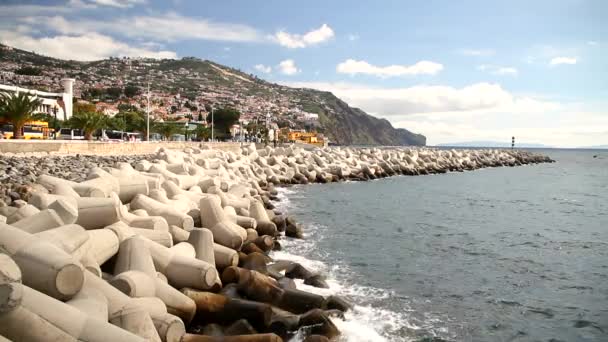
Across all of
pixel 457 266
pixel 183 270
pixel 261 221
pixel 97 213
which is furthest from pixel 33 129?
pixel 183 270

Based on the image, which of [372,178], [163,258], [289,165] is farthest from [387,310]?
[372,178]

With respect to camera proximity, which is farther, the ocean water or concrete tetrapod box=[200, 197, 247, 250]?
concrete tetrapod box=[200, 197, 247, 250]

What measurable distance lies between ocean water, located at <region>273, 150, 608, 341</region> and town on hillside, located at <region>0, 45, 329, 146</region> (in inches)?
953

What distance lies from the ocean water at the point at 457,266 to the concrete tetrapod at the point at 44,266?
3279 millimetres

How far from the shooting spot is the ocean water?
7.24 m

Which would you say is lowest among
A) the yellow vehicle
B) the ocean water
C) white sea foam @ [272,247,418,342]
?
the ocean water

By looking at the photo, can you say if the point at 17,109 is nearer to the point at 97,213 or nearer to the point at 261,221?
the point at 261,221

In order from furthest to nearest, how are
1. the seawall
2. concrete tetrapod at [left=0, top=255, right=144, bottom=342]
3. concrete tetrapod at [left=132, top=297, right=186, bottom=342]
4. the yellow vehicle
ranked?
the yellow vehicle < the seawall < concrete tetrapod at [left=132, top=297, right=186, bottom=342] < concrete tetrapod at [left=0, top=255, right=144, bottom=342]

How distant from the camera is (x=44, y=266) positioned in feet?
14.5

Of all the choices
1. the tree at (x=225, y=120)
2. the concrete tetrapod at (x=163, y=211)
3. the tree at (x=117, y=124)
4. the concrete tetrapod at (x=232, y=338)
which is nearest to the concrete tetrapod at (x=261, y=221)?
the concrete tetrapod at (x=163, y=211)

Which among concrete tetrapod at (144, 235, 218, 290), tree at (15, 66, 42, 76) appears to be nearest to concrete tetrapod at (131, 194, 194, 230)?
concrete tetrapod at (144, 235, 218, 290)

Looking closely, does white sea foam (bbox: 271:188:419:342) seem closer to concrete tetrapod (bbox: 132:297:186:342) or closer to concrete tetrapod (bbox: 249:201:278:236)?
concrete tetrapod (bbox: 249:201:278:236)

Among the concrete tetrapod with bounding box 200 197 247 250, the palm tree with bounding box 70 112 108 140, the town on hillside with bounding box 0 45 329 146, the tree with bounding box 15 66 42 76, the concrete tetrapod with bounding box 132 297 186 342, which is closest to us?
the concrete tetrapod with bounding box 132 297 186 342

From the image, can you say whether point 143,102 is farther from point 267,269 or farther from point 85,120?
point 267,269
